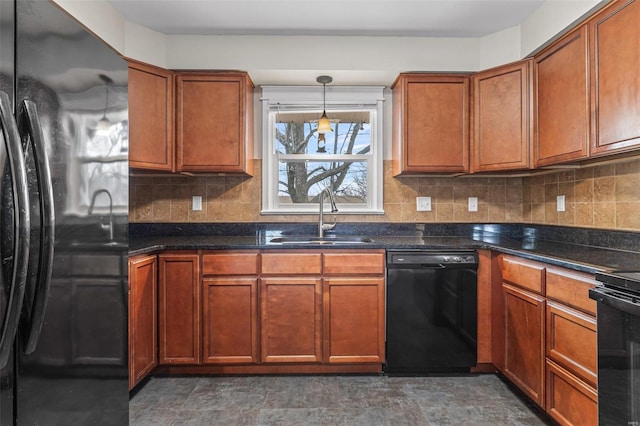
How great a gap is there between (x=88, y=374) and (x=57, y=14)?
3.81 ft

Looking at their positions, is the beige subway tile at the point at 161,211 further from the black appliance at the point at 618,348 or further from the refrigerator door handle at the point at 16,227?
the black appliance at the point at 618,348

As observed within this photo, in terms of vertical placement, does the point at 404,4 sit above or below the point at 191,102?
above

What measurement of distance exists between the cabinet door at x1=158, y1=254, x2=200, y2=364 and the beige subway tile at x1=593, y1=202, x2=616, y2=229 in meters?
2.59

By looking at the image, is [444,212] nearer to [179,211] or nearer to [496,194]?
[496,194]

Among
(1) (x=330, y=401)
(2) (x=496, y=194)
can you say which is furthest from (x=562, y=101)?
(1) (x=330, y=401)

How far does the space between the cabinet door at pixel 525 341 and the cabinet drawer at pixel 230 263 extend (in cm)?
164

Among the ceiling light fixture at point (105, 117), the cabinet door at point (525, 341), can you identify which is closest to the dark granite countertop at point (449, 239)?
the cabinet door at point (525, 341)

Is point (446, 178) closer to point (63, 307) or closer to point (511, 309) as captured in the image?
point (511, 309)

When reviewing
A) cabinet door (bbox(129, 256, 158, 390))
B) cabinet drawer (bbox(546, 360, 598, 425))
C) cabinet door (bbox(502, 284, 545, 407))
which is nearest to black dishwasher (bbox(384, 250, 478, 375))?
cabinet door (bbox(502, 284, 545, 407))

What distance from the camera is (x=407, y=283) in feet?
7.89

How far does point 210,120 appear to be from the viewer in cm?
264

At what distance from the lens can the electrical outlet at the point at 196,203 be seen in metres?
3.00

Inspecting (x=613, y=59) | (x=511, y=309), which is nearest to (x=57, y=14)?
(x=613, y=59)

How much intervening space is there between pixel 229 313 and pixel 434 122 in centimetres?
201
